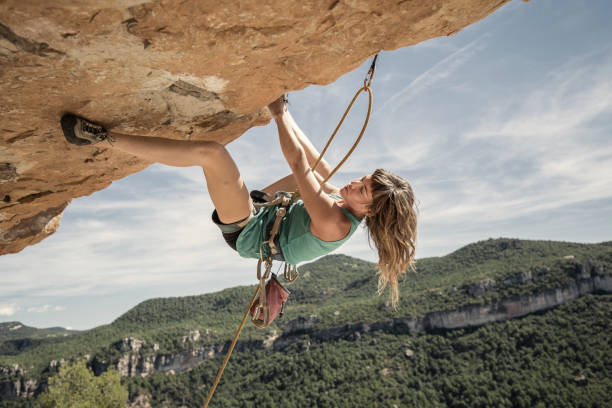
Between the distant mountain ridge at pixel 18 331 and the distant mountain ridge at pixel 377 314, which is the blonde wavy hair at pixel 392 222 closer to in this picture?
the distant mountain ridge at pixel 377 314

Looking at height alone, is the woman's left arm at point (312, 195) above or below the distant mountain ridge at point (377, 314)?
above

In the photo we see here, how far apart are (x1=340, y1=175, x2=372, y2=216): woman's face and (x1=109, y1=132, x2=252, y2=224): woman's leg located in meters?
0.90

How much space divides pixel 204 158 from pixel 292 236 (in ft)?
3.17

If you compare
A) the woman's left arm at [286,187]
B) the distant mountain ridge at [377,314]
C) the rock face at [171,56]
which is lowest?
the distant mountain ridge at [377,314]

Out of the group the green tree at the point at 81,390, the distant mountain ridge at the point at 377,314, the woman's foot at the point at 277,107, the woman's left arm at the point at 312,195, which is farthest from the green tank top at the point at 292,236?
the distant mountain ridge at the point at 377,314

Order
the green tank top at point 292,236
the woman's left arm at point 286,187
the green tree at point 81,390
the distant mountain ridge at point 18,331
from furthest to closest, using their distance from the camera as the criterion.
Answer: the distant mountain ridge at point 18,331, the green tree at point 81,390, the woman's left arm at point 286,187, the green tank top at point 292,236

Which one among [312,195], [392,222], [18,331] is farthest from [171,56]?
[18,331]

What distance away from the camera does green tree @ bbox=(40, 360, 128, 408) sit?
1814 centimetres

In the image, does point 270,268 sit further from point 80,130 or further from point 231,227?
point 80,130

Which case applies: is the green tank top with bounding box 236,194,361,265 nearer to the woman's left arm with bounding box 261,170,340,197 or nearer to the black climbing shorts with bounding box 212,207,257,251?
the black climbing shorts with bounding box 212,207,257,251

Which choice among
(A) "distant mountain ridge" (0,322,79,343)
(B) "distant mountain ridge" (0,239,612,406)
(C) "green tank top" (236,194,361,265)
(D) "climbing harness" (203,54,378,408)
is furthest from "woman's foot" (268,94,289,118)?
(A) "distant mountain ridge" (0,322,79,343)

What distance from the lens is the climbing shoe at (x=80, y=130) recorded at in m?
2.48

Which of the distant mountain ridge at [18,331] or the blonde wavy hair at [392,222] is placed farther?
the distant mountain ridge at [18,331]

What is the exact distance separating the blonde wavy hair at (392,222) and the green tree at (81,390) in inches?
867
